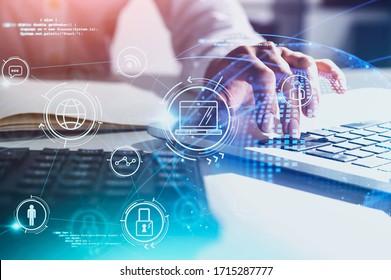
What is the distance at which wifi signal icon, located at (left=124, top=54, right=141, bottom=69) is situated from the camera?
0.89 meters

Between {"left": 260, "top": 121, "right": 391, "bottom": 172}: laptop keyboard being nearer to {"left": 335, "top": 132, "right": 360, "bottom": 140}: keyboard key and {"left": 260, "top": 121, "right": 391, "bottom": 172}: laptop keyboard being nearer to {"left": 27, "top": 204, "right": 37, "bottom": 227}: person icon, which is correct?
{"left": 335, "top": 132, "right": 360, "bottom": 140}: keyboard key

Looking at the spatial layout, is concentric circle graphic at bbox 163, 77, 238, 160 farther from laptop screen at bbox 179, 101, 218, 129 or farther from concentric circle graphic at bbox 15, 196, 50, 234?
concentric circle graphic at bbox 15, 196, 50, 234

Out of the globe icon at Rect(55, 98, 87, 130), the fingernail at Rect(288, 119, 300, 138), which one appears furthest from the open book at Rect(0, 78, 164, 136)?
the fingernail at Rect(288, 119, 300, 138)

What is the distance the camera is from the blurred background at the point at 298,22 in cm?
89

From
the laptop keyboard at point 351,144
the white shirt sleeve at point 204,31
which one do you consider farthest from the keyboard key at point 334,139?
the white shirt sleeve at point 204,31

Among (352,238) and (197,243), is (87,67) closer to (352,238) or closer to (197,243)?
(197,243)

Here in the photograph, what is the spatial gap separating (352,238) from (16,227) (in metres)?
0.61

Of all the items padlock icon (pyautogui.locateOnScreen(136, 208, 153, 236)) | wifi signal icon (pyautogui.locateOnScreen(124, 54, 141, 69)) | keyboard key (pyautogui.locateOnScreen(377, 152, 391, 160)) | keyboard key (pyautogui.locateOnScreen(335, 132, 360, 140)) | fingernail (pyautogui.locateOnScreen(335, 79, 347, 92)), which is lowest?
padlock icon (pyautogui.locateOnScreen(136, 208, 153, 236))

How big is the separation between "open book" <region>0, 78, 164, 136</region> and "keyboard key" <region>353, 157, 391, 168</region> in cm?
36

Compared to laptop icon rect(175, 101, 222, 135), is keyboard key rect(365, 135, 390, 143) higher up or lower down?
lower down

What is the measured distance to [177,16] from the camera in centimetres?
90

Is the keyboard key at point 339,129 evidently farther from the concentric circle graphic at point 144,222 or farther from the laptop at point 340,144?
the concentric circle graphic at point 144,222

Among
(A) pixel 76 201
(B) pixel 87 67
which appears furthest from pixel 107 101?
(A) pixel 76 201

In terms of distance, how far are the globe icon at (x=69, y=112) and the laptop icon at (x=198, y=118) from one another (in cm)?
18
